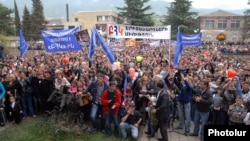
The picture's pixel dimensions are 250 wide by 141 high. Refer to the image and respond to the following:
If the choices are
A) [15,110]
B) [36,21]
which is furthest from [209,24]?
[15,110]

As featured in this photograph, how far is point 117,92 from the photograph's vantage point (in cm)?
833

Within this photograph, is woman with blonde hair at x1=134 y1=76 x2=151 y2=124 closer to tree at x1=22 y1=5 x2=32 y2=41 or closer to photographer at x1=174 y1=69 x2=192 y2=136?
photographer at x1=174 y1=69 x2=192 y2=136

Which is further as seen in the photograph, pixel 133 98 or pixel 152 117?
pixel 133 98

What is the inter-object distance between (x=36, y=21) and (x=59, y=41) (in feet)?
167

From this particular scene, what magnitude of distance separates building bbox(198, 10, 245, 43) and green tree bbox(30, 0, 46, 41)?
36.2 metres

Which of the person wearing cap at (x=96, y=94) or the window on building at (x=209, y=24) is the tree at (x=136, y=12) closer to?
the window on building at (x=209, y=24)

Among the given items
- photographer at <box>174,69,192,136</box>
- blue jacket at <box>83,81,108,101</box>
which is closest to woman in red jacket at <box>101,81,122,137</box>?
blue jacket at <box>83,81,108,101</box>

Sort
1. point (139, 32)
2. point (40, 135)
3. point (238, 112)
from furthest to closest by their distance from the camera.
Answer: point (139, 32) < point (40, 135) < point (238, 112)

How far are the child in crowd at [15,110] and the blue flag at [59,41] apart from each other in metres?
3.57

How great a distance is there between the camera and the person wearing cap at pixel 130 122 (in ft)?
27.3

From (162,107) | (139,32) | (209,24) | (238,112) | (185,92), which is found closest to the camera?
(238,112)

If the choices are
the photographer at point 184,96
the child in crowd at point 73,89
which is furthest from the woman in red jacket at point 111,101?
the photographer at point 184,96

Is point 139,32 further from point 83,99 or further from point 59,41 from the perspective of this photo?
point 83,99

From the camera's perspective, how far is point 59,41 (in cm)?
1271
